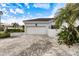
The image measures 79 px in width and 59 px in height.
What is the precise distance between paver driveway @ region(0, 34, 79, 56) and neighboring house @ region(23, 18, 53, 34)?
5.7 inches

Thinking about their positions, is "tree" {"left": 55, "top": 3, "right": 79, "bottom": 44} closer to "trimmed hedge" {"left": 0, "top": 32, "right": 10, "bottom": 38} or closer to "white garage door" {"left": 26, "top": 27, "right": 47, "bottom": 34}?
"white garage door" {"left": 26, "top": 27, "right": 47, "bottom": 34}

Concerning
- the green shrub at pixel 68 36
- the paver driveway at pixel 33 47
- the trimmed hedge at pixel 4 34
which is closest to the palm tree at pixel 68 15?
the green shrub at pixel 68 36

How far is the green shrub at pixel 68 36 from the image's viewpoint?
5.20 m

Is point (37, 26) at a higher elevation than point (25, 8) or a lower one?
lower

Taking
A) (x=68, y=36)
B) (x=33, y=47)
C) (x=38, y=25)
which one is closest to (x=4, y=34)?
(x=33, y=47)

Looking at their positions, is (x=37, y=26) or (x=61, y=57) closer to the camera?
(x=61, y=57)

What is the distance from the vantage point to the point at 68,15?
5.16 metres

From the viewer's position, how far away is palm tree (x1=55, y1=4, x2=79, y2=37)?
5082 millimetres

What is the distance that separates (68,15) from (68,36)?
57 centimetres

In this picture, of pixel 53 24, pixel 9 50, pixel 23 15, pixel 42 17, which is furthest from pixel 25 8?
pixel 9 50

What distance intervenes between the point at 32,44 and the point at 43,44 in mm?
300

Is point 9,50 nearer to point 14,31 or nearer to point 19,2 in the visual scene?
point 14,31

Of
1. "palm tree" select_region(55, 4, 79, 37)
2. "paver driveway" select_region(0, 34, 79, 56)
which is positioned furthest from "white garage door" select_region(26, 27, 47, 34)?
"palm tree" select_region(55, 4, 79, 37)

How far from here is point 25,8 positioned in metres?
5.23
